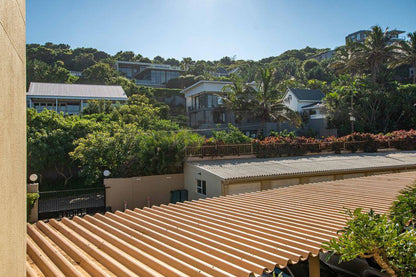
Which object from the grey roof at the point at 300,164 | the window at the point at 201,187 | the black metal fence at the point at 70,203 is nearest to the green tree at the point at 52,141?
the black metal fence at the point at 70,203

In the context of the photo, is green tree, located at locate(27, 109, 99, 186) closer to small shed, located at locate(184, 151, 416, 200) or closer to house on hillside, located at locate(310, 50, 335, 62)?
small shed, located at locate(184, 151, 416, 200)

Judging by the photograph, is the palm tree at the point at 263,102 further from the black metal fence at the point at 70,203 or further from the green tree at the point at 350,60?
the green tree at the point at 350,60

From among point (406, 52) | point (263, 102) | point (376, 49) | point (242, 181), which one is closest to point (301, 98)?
point (376, 49)

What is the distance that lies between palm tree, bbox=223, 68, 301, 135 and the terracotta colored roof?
19622mm

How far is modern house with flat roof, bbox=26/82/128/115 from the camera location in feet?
134

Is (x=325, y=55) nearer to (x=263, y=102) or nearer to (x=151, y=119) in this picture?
(x=263, y=102)

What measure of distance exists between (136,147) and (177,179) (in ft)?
11.3

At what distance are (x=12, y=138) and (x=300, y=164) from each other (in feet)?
62.3

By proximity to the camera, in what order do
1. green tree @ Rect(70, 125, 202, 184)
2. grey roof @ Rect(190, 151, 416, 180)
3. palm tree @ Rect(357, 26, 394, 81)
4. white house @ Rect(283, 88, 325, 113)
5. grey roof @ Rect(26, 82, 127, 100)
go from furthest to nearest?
white house @ Rect(283, 88, 325, 113), grey roof @ Rect(26, 82, 127, 100), palm tree @ Rect(357, 26, 394, 81), green tree @ Rect(70, 125, 202, 184), grey roof @ Rect(190, 151, 416, 180)

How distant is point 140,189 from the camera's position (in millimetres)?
20000

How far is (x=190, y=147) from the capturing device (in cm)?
2039

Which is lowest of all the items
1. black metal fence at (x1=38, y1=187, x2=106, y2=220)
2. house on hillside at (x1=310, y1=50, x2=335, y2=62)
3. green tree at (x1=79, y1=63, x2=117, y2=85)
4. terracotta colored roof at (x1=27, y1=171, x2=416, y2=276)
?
black metal fence at (x1=38, y1=187, x2=106, y2=220)

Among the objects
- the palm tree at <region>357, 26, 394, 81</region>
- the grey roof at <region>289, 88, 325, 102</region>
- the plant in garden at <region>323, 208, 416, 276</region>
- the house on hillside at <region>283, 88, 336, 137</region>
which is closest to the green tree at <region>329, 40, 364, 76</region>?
the palm tree at <region>357, 26, 394, 81</region>

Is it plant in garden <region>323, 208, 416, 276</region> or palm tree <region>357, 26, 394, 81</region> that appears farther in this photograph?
palm tree <region>357, 26, 394, 81</region>
